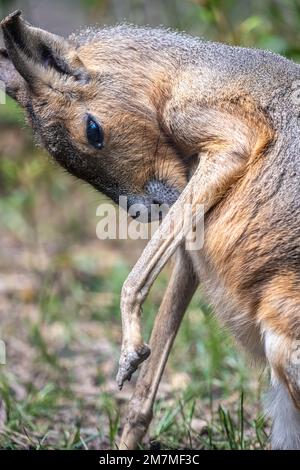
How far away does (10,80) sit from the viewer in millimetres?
4594

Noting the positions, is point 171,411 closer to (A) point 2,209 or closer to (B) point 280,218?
(B) point 280,218

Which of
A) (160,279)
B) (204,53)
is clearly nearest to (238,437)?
(204,53)

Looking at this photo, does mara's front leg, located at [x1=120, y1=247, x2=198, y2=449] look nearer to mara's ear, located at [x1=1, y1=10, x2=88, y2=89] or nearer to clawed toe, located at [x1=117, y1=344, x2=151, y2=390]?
clawed toe, located at [x1=117, y1=344, x2=151, y2=390]

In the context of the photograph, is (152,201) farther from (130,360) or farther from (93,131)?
(130,360)

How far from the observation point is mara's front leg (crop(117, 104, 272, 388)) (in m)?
4.00

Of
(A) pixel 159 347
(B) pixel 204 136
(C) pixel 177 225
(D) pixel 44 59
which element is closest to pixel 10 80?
(D) pixel 44 59

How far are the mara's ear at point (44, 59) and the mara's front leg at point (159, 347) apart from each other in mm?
923

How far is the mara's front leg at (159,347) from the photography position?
14.8ft

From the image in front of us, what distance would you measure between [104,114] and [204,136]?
0.49 meters

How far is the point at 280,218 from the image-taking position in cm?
403

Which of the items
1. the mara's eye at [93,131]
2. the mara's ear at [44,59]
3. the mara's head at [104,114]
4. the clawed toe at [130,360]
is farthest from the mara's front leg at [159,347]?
the mara's ear at [44,59]

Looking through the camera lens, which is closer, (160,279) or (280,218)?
(280,218)

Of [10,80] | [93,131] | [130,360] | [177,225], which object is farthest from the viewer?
[10,80]

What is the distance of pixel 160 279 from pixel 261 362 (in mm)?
2952
